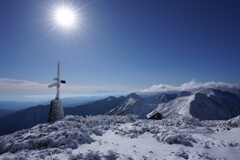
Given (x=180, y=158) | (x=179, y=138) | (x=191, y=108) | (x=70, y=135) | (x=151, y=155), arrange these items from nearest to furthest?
(x=180, y=158)
(x=151, y=155)
(x=179, y=138)
(x=70, y=135)
(x=191, y=108)

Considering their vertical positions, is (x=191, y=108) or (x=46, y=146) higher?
(x=46, y=146)

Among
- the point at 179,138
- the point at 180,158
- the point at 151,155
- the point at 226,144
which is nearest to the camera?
the point at 180,158

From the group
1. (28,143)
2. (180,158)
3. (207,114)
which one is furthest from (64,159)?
(207,114)

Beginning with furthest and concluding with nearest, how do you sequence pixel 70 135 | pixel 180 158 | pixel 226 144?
1. pixel 70 135
2. pixel 226 144
3. pixel 180 158

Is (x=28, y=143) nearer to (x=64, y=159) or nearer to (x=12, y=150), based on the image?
(x=12, y=150)

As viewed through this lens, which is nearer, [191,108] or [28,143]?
[28,143]

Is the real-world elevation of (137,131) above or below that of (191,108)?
above

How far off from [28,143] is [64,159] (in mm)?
3967

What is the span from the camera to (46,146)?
877cm

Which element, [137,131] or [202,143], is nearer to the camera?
[202,143]

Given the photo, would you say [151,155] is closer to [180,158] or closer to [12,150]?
[180,158]

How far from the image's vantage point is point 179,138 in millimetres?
8656

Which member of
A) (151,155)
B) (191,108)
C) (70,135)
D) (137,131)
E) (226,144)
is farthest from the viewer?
(191,108)

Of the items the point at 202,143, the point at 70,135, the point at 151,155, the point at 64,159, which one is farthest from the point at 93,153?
the point at 202,143
